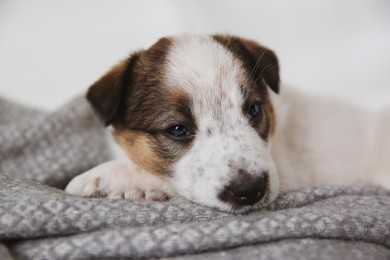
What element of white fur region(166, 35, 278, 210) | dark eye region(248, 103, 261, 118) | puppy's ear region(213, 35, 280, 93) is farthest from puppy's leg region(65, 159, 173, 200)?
puppy's ear region(213, 35, 280, 93)

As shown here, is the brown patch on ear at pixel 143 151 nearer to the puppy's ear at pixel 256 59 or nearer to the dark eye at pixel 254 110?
the dark eye at pixel 254 110

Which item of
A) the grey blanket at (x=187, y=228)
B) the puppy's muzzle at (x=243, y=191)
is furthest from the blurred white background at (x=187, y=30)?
the puppy's muzzle at (x=243, y=191)

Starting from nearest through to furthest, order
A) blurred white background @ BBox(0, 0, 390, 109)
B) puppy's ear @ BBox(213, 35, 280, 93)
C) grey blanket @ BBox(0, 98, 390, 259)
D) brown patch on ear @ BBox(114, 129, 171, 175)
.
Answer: grey blanket @ BBox(0, 98, 390, 259), brown patch on ear @ BBox(114, 129, 171, 175), puppy's ear @ BBox(213, 35, 280, 93), blurred white background @ BBox(0, 0, 390, 109)

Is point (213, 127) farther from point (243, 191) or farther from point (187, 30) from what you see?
point (187, 30)

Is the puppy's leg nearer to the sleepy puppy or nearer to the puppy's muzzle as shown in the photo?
the sleepy puppy

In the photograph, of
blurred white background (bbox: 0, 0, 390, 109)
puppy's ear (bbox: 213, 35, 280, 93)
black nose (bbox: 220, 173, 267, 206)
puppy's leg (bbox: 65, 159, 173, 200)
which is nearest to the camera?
black nose (bbox: 220, 173, 267, 206)

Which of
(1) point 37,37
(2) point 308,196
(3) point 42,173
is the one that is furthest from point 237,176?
(1) point 37,37

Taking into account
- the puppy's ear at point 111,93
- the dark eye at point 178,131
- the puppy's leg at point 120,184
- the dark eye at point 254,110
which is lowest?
the puppy's leg at point 120,184

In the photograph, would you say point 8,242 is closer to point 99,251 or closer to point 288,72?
point 99,251
